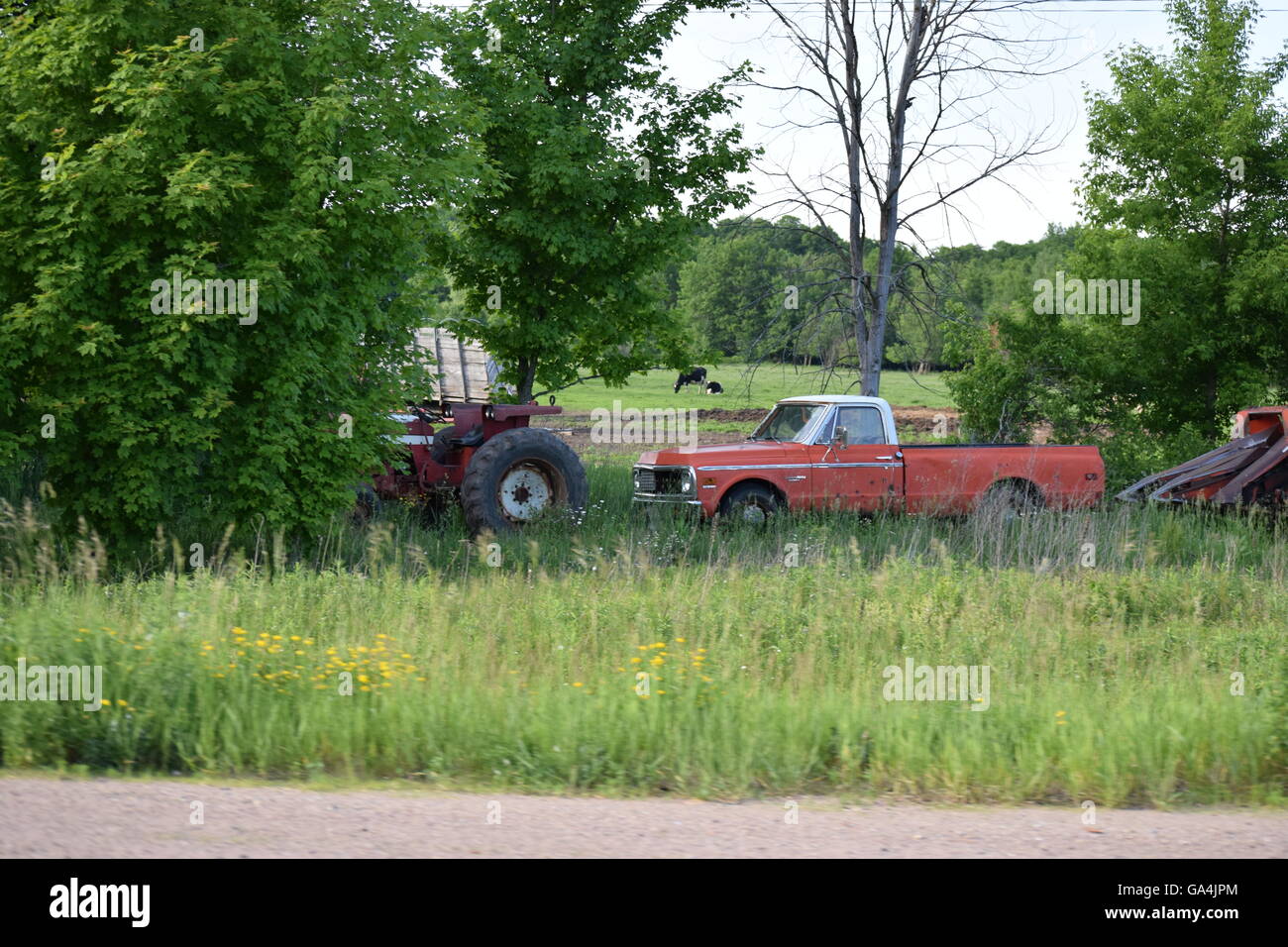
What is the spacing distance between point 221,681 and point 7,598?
2.97m

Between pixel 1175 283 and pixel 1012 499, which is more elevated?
pixel 1175 283

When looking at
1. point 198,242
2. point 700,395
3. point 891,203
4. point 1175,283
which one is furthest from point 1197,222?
point 700,395

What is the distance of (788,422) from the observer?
15.5 metres

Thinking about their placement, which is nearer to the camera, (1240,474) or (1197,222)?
(1240,474)

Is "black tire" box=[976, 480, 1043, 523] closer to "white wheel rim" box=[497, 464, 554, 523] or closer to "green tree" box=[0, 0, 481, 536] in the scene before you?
"white wheel rim" box=[497, 464, 554, 523]

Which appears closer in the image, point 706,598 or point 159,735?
point 159,735

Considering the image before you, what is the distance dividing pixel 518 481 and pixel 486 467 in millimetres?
584

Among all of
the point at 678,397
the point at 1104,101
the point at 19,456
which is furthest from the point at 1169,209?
the point at 678,397

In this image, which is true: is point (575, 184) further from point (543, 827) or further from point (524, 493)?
point (543, 827)

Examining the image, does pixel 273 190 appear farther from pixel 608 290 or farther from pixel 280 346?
pixel 608 290

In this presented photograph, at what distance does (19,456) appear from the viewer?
10.1 metres

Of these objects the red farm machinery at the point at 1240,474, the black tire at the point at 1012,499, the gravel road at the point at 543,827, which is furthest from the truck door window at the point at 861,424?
the gravel road at the point at 543,827

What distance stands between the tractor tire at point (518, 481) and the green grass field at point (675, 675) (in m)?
2.23

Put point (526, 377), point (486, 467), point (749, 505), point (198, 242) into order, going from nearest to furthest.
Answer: point (198, 242) < point (486, 467) < point (749, 505) < point (526, 377)
